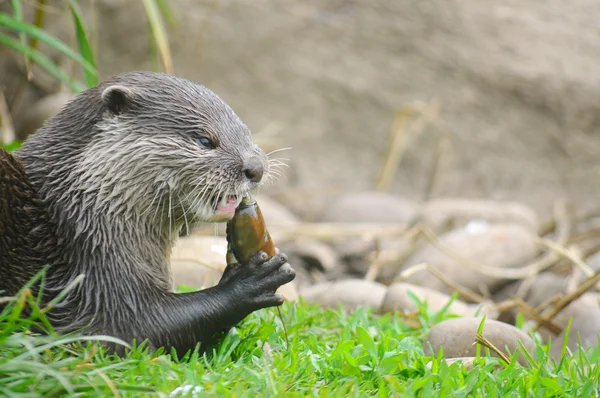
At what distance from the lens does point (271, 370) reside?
2.71 meters

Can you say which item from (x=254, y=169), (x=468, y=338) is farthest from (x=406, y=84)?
(x=254, y=169)

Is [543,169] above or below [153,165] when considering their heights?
below

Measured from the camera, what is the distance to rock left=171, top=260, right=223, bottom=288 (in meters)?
4.22

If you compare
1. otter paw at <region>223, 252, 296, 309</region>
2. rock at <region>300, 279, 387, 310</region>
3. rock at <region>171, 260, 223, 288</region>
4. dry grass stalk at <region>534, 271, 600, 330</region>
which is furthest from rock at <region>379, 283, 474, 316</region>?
otter paw at <region>223, 252, 296, 309</region>

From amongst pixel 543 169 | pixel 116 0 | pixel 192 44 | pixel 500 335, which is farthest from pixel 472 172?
pixel 500 335

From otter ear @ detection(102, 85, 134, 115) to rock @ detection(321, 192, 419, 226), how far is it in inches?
163

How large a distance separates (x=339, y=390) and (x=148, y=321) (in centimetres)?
73

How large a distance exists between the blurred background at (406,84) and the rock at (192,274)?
365 centimetres

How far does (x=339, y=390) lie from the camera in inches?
101

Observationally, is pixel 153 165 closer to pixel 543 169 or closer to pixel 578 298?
pixel 578 298

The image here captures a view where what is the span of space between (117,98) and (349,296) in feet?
6.15

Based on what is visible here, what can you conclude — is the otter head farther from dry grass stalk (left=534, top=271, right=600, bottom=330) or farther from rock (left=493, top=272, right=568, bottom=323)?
rock (left=493, top=272, right=568, bottom=323)

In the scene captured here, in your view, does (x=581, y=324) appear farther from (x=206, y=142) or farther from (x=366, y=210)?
(x=366, y=210)

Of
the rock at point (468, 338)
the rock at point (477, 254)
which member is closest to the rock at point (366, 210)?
the rock at point (477, 254)
